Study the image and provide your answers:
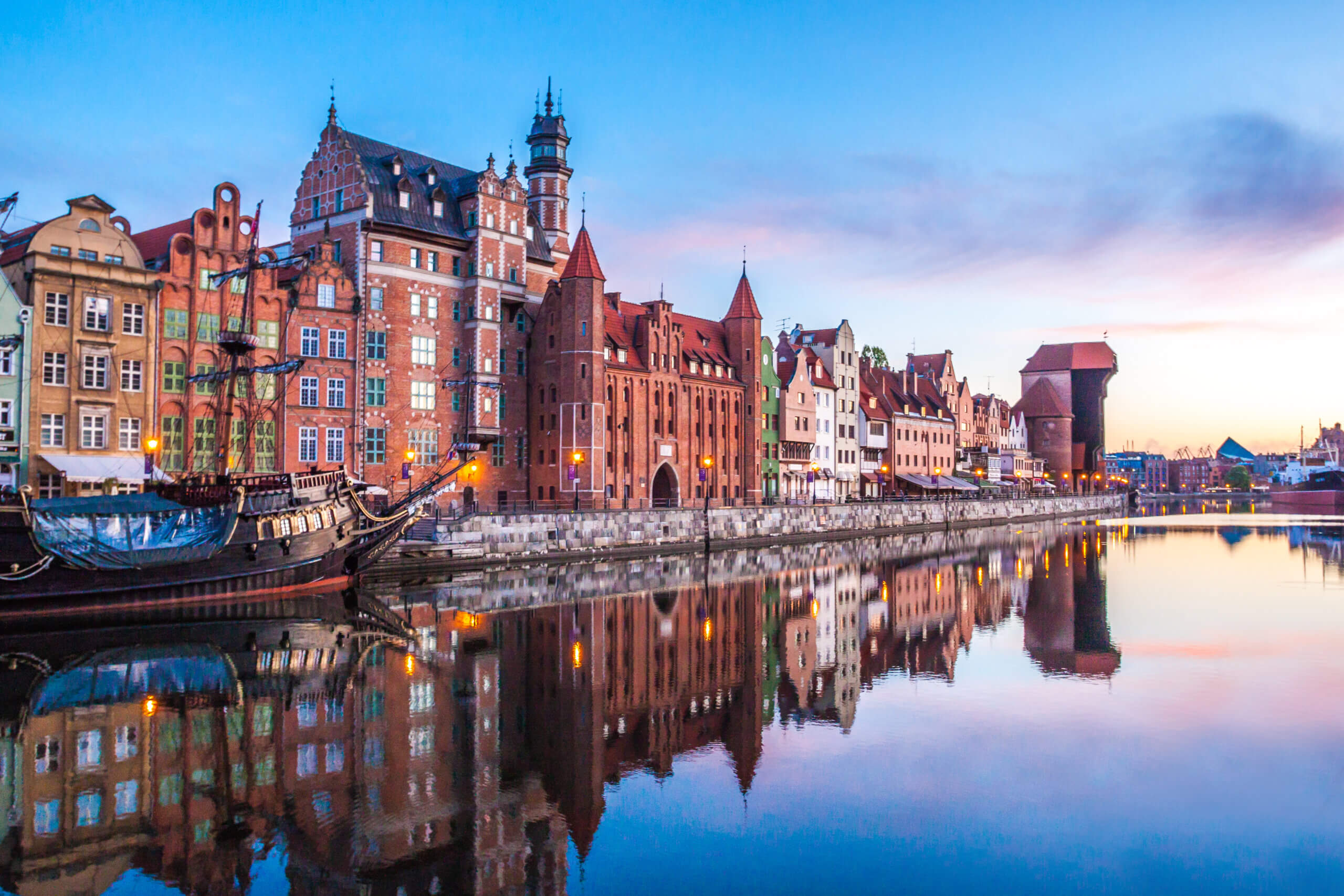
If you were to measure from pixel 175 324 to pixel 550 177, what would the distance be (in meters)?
35.0

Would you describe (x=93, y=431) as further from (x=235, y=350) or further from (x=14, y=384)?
(x=235, y=350)

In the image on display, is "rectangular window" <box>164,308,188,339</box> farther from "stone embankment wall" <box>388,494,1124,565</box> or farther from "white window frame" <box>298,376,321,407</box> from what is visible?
"stone embankment wall" <box>388,494,1124,565</box>

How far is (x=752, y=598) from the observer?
4216 cm

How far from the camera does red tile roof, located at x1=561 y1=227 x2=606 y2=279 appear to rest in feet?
205

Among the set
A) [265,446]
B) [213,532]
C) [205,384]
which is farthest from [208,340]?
[213,532]

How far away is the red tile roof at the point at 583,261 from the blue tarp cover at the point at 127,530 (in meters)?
29.5

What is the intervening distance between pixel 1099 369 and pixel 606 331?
104730 millimetres

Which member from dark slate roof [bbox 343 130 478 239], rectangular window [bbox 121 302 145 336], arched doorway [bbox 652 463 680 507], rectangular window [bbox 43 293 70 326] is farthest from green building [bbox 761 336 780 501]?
rectangular window [bbox 43 293 70 326]

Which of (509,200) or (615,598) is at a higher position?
(509,200)

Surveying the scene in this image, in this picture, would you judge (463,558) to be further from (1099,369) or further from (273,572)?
(1099,369)

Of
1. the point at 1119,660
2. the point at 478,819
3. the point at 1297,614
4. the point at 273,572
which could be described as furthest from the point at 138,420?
the point at 1297,614

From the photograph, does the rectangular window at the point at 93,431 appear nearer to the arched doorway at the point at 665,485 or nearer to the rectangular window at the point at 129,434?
the rectangular window at the point at 129,434

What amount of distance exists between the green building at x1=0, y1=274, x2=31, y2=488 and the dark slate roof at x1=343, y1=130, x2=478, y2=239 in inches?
736

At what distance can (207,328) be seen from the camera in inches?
1937
